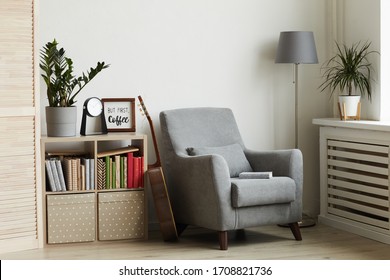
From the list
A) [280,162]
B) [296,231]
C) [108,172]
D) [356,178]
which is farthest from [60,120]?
[356,178]

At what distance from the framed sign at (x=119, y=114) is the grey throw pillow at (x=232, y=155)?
493 millimetres

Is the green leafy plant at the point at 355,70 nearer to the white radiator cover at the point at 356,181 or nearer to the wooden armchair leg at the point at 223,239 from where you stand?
the white radiator cover at the point at 356,181

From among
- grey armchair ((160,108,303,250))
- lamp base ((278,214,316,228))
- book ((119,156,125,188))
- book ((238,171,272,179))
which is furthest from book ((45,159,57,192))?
lamp base ((278,214,316,228))

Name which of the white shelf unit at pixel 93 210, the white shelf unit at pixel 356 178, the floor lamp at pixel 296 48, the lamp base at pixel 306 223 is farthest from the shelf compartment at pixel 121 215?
the white shelf unit at pixel 356 178

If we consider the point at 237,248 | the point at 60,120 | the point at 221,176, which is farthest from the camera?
the point at 60,120

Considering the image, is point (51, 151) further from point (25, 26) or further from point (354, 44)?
point (354, 44)

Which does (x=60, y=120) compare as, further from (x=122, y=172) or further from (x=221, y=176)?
(x=221, y=176)

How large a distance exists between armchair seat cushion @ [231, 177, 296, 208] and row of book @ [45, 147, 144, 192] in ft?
2.23

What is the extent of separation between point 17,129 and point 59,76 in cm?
46

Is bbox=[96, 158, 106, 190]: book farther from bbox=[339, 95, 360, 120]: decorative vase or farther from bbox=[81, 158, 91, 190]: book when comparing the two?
bbox=[339, 95, 360, 120]: decorative vase

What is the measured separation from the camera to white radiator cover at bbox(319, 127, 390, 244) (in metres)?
5.10

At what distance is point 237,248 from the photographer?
491 centimetres

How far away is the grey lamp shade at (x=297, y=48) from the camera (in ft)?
18.1

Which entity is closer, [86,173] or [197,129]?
[86,173]
